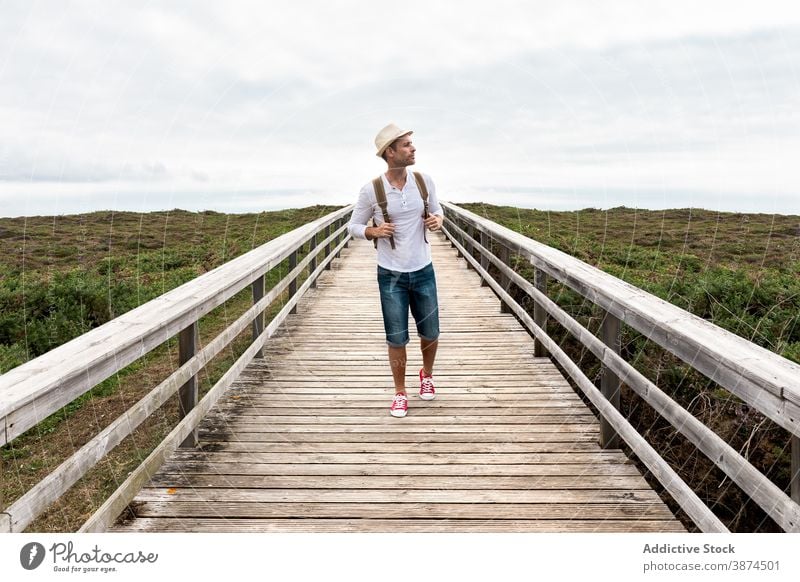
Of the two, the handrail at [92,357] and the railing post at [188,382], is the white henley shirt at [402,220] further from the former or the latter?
the railing post at [188,382]

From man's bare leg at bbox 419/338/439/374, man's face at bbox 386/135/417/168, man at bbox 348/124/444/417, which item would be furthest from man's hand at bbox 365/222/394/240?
man's bare leg at bbox 419/338/439/374

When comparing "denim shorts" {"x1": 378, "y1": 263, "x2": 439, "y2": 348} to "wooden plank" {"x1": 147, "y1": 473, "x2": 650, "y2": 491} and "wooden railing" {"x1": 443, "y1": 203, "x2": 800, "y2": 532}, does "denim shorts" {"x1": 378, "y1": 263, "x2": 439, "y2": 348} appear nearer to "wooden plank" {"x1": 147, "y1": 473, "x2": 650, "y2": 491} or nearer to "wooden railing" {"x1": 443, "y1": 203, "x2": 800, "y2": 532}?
"wooden railing" {"x1": 443, "y1": 203, "x2": 800, "y2": 532}

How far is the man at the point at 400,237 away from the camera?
345cm

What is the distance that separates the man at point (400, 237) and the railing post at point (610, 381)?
1.02 meters

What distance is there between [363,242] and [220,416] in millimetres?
12822

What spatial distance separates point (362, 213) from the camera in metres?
3.64

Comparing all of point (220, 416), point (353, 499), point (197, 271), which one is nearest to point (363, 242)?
point (197, 271)

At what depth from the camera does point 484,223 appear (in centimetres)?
747

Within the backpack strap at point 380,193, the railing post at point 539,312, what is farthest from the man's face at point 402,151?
the railing post at point 539,312

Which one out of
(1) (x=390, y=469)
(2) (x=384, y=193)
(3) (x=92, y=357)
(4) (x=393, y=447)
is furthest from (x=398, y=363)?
(3) (x=92, y=357)

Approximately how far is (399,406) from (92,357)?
87.6 inches

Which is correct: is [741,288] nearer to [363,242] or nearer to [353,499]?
[353,499]
